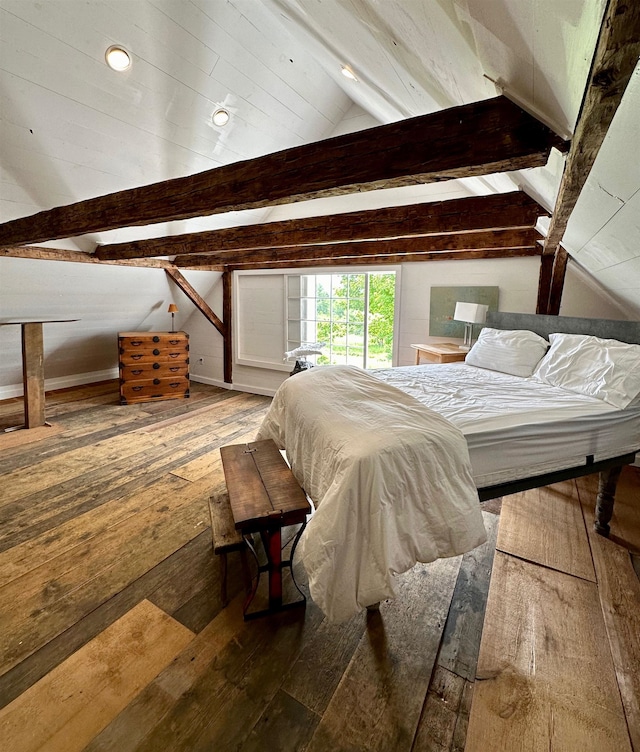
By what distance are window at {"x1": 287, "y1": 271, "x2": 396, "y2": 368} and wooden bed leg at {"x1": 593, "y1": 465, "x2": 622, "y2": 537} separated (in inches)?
101

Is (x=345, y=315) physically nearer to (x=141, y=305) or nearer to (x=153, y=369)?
(x=153, y=369)

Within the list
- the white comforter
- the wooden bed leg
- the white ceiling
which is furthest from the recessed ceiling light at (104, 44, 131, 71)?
the wooden bed leg

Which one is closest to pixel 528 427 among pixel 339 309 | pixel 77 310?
pixel 339 309

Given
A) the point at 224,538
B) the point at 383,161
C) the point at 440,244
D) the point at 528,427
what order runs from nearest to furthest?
1. the point at 383,161
2. the point at 224,538
3. the point at 528,427
4. the point at 440,244

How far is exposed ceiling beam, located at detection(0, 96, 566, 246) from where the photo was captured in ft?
3.28

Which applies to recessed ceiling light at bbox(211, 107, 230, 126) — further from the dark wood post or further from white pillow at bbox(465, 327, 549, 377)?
white pillow at bbox(465, 327, 549, 377)

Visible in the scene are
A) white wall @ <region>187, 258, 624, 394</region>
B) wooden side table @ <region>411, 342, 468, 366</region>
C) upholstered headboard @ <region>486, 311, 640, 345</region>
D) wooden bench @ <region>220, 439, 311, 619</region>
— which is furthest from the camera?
wooden side table @ <region>411, 342, 468, 366</region>

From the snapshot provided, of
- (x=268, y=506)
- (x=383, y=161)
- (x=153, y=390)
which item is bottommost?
(x=153, y=390)

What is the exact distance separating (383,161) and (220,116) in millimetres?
2470

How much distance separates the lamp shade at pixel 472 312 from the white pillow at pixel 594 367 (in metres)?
0.68

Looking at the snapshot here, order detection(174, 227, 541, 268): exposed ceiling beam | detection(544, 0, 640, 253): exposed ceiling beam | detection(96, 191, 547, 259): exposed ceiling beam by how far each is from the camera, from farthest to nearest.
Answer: detection(174, 227, 541, 268): exposed ceiling beam → detection(96, 191, 547, 259): exposed ceiling beam → detection(544, 0, 640, 253): exposed ceiling beam

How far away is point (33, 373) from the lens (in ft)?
12.4

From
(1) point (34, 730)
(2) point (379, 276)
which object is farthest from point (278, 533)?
(2) point (379, 276)

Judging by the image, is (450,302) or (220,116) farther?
(450,302)
